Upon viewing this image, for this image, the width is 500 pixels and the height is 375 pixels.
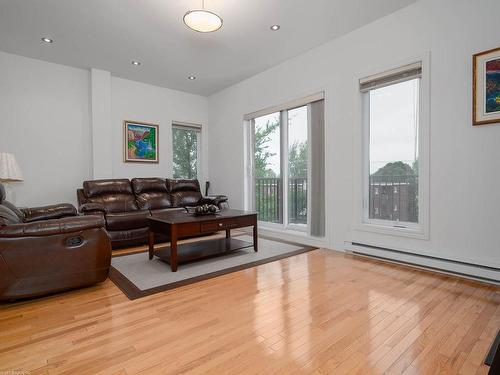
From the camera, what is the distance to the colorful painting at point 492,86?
232 cm

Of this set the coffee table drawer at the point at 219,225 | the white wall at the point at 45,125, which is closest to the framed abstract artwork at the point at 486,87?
the coffee table drawer at the point at 219,225

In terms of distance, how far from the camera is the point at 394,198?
318 cm

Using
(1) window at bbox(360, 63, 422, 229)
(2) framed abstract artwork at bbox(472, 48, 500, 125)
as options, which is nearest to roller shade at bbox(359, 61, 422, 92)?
(1) window at bbox(360, 63, 422, 229)

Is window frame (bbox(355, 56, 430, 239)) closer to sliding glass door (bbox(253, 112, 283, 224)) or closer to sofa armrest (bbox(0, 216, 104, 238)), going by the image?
sliding glass door (bbox(253, 112, 283, 224))

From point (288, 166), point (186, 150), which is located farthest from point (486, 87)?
point (186, 150)

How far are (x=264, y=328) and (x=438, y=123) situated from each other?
2503 mm

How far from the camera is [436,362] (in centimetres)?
138

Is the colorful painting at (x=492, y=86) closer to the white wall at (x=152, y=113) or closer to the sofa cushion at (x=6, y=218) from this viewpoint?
the sofa cushion at (x=6, y=218)

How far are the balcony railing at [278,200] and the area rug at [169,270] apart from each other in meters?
0.78

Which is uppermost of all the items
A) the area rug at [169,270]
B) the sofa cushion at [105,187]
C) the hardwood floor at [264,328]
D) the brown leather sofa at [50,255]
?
the sofa cushion at [105,187]

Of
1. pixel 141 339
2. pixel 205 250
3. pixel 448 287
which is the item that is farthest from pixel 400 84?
pixel 141 339

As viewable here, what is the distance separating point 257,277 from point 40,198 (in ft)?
12.0

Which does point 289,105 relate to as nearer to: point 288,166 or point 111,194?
point 288,166

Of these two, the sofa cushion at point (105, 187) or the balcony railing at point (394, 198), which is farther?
the sofa cushion at point (105, 187)
